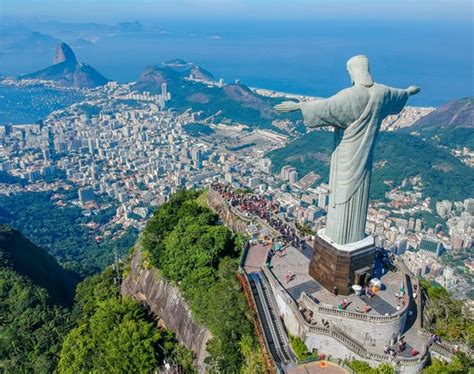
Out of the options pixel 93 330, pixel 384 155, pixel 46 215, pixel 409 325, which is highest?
pixel 409 325

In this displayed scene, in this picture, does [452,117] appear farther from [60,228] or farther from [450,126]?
[60,228]

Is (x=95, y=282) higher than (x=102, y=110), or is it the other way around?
(x=95, y=282)

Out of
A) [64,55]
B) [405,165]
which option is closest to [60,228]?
[405,165]

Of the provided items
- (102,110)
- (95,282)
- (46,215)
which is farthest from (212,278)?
(102,110)

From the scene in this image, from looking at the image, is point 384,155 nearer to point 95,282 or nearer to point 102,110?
point 95,282

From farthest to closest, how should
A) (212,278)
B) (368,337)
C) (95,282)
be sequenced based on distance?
(95,282) < (212,278) < (368,337)

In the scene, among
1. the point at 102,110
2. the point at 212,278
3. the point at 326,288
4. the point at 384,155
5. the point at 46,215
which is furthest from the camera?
the point at 102,110

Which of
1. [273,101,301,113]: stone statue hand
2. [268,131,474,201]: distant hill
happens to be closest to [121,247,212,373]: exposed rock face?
[273,101,301,113]: stone statue hand

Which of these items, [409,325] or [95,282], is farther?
[95,282]
